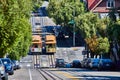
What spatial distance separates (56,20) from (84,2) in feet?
34.4

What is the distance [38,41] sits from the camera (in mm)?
128125

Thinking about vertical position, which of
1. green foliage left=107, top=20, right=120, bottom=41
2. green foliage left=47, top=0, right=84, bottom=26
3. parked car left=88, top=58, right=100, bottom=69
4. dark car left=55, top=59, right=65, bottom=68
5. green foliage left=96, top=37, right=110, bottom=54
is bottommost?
dark car left=55, top=59, right=65, bottom=68

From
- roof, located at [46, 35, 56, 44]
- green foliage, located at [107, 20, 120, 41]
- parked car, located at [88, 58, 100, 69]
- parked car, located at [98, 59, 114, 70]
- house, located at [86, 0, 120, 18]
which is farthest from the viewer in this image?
roof, located at [46, 35, 56, 44]

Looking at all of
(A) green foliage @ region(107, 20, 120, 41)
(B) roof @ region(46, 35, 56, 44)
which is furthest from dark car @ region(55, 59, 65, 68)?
(A) green foliage @ region(107, 20, 120, 41)

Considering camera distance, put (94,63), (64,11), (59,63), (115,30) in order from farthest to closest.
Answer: (64,11) < (59,63) < (94,63) < (115,30)

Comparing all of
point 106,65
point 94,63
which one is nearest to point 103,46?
point 94,63

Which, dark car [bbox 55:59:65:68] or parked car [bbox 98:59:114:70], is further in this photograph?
dark car [bbox 55:59:65:68]

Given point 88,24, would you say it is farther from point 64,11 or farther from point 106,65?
point 106,65

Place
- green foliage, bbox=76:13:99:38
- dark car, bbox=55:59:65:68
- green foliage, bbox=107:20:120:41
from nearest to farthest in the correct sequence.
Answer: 1. green foliage, bbox=107:20:120:41
2. dark car, bbox=55:59:65:68
3. green foliage, bbox=76:13:99:38

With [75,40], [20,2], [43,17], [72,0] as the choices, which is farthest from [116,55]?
[43,17]

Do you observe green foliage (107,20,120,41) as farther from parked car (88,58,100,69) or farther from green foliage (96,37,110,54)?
green foliage (96,37,110,54)

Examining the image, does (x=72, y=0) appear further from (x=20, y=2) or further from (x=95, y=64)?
(x=20, y=2)

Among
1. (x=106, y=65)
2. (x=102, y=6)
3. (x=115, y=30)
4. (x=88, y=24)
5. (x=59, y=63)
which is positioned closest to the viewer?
(x=115, y=30)

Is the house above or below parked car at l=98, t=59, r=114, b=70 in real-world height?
above
